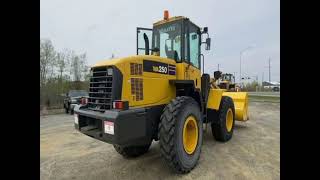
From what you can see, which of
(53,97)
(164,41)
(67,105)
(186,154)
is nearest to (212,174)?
(186,154)

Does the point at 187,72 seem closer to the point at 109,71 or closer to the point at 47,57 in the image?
the point at 109,71

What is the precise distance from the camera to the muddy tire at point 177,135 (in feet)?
13.9

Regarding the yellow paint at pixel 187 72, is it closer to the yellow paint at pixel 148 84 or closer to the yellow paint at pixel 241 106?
the yellow paint at pixel 148 84

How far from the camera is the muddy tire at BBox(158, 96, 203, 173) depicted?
423 cm

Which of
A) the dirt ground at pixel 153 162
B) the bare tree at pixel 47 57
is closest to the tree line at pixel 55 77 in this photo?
the bare tree at pixel 47 57

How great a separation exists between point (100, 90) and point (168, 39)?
2015mm

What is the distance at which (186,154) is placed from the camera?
4.59 metres

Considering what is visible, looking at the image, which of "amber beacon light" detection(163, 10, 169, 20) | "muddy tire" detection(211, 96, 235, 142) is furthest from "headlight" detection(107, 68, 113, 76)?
"muddy tire" detection(211, 96, 235, 142)

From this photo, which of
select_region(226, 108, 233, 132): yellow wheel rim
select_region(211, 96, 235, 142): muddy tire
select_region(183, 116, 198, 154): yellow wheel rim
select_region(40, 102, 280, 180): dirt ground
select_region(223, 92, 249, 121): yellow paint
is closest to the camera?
select_region(40, 102, 280, 180): dirt ground

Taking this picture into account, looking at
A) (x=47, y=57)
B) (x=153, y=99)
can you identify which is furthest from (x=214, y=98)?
(x=47, y=57)

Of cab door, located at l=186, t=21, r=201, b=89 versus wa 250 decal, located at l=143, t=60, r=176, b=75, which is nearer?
wa 250 decal, located at l=143, t=60, r=176, b=75

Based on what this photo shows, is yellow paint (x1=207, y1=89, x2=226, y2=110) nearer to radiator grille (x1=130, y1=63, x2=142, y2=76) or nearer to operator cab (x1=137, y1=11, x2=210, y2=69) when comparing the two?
operator cab (x1=137, y1=11, x2=210, y2=69)
